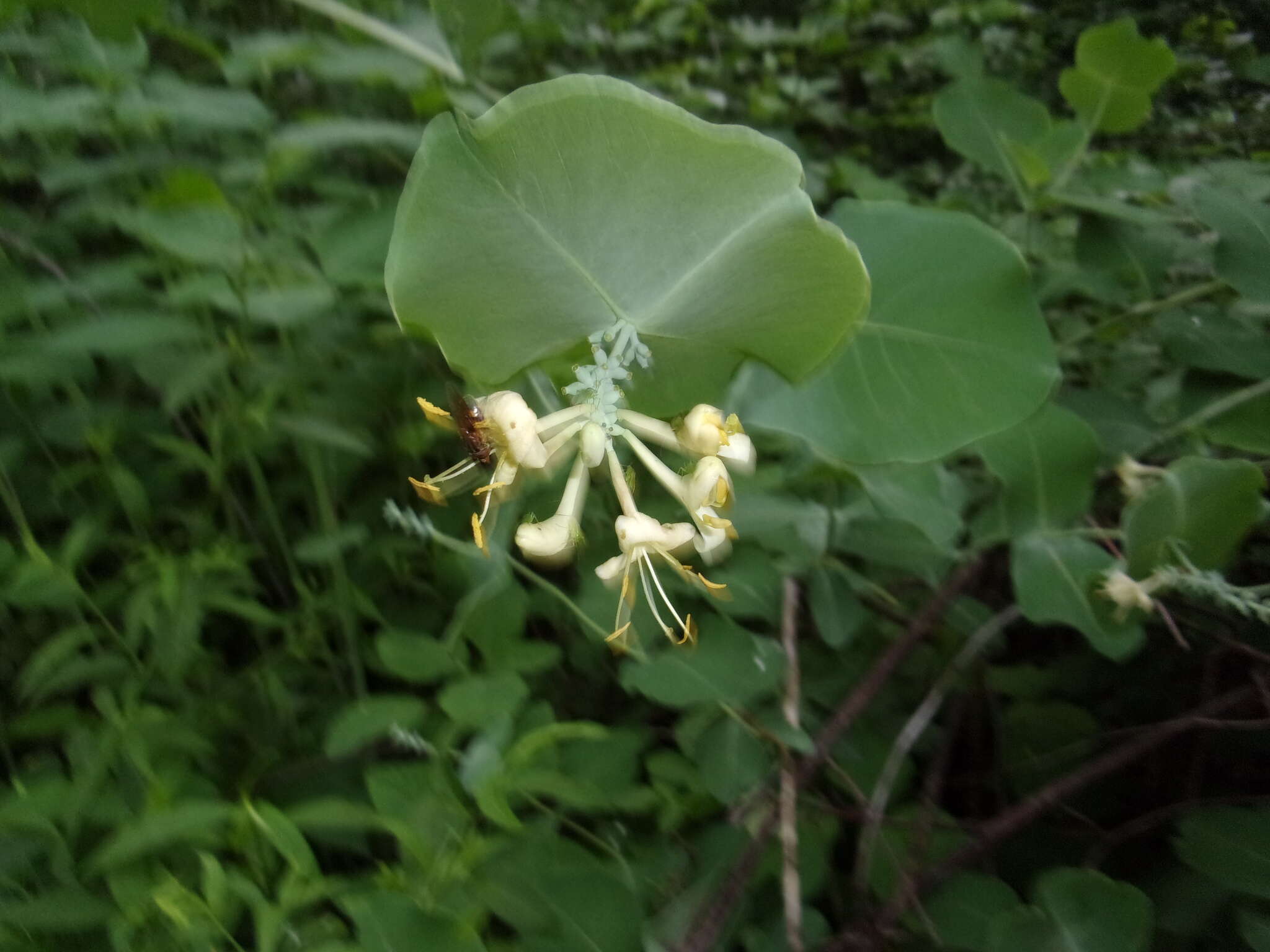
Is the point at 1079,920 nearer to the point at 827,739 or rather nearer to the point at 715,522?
the point at 827,739

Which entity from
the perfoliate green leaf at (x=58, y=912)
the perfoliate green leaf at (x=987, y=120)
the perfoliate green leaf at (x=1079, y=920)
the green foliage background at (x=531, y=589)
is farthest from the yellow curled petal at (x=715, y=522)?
the perfoliate green leaf at (x=987, y=120)

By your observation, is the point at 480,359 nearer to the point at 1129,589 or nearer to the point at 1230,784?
the point at 1129,589

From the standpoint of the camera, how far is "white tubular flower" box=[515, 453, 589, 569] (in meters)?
0.37

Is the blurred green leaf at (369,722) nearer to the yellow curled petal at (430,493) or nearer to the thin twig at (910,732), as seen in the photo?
the yellow curled petal at (430,493)

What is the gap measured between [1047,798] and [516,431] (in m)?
0.47

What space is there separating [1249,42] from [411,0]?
1001mm

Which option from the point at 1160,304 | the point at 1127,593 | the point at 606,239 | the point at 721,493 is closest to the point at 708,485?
the point at 721,493

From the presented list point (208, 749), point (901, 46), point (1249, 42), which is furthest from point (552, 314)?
point (901, 46)

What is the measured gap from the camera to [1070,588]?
59 centimetres

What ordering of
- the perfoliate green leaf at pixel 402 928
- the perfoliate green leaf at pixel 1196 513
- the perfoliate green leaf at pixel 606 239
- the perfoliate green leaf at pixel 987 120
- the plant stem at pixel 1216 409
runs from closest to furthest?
the perfoliate green leaf at pixel 606 239
the perfoliate green leaf at pixel 402 928
the perfoliate green leaf at pixel 1196 513
the plant stem at pixel 1216 409
the perfoliate green leaf at pixel 987 120

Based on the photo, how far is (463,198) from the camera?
0.33 m

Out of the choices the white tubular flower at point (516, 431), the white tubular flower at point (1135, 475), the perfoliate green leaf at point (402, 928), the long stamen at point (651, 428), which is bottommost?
the perfoliate green leaf at point (402, 928)

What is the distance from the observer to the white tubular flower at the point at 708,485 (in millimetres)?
370

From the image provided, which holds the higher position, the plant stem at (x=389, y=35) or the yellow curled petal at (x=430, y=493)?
the plant stem at (x=389, y=35)
